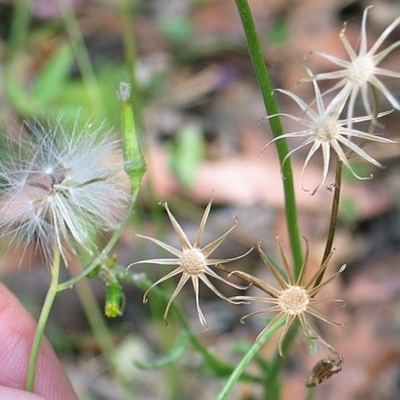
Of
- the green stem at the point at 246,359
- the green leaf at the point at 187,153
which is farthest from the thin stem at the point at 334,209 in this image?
the green leaf at the point at 187,153

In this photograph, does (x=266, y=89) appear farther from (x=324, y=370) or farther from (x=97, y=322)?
(x=97, y=322)

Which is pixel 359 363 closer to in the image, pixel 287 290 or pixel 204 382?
pixel 204 382

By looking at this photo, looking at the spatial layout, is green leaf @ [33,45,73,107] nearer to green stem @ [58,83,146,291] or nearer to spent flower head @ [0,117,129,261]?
spent flower head @ [0,117,129,261]

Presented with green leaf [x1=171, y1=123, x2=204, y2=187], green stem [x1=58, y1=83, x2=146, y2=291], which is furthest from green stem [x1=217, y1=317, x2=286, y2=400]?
green leaf [x1=171, y1=123, x2=204, y2=187]

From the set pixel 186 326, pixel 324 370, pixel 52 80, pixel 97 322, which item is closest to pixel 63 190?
pixel 186 326

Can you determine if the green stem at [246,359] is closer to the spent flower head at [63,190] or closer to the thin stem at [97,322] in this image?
the spent flower head at [63,190]

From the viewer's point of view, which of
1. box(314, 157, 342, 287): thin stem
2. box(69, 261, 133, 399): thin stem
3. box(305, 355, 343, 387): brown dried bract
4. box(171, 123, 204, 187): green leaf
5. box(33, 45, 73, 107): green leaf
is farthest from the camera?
box(171, 123, 204, 187): green leaf

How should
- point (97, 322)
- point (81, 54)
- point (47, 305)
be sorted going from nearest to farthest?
point (47, 305) < point (97, 322) < point (81, 54)

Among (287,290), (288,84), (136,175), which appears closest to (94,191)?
(136,175)
